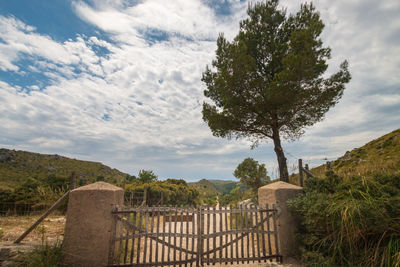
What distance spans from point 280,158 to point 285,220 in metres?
5.33

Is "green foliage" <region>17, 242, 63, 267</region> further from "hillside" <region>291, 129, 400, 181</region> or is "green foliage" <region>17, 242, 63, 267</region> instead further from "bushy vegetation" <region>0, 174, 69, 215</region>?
"hillside" <region>291, 129, 400, 181</region>

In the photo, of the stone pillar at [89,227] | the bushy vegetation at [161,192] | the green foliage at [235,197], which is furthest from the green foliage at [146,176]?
the stone pillar at [89,227]

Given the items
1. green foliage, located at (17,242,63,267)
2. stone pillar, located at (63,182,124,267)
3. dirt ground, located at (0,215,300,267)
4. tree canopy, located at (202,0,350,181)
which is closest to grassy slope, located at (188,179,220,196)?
tree canopy, located at (202,0,350,181)

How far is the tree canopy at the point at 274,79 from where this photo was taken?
9852 mm

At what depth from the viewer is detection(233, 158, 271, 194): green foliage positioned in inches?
637

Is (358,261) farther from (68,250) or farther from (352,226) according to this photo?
(68,250)

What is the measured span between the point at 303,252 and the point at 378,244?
1.74 meters

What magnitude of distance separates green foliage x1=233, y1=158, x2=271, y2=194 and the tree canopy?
4.97 meters

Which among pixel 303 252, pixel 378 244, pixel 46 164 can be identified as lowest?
pixel 303 252

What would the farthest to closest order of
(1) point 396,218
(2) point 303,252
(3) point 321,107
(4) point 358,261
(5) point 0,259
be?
(3) point 321,107 → (2) point 303,252 → (5) point 0,259 → (4) point 358,261 → (1) point 396,218

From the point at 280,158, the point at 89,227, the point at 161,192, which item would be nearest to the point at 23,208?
the point at 161,192

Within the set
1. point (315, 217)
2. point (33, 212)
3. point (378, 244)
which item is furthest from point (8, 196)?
point (378, 244)

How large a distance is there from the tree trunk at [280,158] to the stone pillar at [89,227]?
27.5 feet

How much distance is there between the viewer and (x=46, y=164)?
2819 cm
